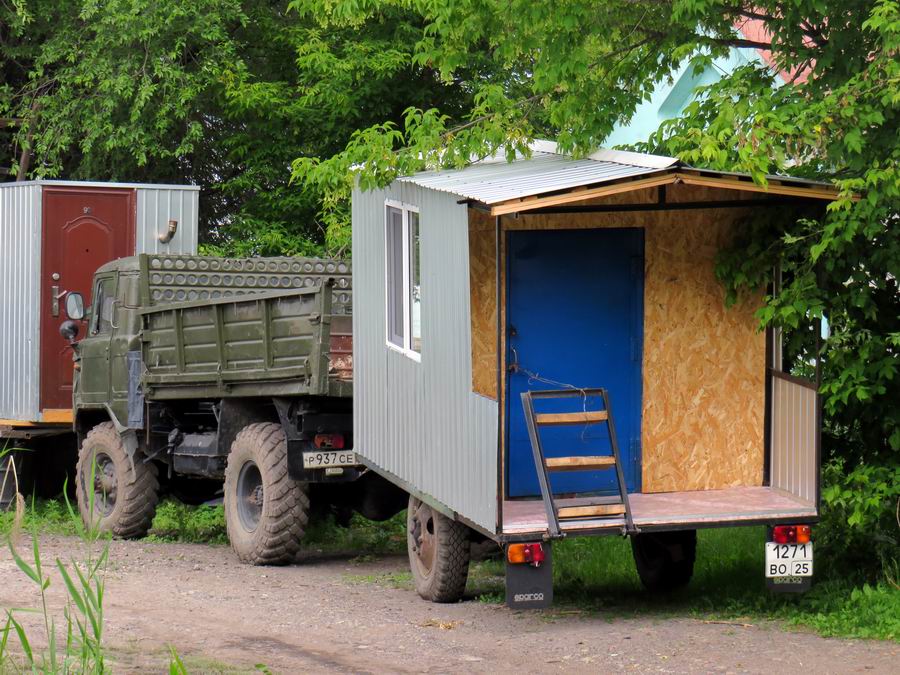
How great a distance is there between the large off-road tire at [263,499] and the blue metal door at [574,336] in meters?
2.66

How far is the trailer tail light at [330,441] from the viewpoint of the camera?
462 inches

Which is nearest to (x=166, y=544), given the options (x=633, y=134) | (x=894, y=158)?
(x=894, y=158)

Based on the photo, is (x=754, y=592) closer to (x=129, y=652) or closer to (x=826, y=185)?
(x=826, y=185)

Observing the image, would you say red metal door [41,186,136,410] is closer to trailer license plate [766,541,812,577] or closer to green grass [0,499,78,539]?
green grass [0,499,78,539]

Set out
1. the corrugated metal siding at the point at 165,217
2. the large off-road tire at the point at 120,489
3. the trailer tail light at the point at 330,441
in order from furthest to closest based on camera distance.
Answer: the corrugated metal siding at the point at 165,217 → the large off-road tire at the point at 120,489 → the trailer tail light at the point at 330,441

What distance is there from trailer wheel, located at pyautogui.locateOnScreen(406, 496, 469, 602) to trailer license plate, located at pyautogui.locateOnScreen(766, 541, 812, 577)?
6.44ft

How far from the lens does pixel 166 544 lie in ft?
45.0

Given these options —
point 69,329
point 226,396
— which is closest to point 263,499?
point 226,396

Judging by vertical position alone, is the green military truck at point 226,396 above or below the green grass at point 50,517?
above

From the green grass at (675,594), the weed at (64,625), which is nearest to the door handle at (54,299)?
the green grass at (675,594)

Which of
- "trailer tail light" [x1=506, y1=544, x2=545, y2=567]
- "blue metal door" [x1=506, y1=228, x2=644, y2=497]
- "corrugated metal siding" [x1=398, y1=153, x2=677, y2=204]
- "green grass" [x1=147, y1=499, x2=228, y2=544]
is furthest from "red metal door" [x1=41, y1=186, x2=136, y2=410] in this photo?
"trailer tail light" [x1=506, y1=544, x2=545, y2=567]

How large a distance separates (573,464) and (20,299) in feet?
29.7

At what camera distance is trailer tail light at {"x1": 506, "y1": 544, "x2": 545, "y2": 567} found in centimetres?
839

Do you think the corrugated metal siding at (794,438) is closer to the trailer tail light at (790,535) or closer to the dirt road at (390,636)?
the trailer tail light at (790,535)
